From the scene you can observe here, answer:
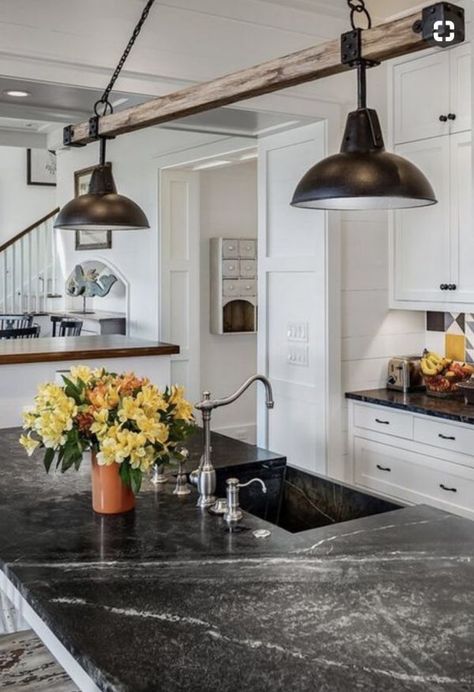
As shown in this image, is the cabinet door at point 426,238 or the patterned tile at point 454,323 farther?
the patterned tile at point 454,323

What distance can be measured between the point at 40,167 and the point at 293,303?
23.3ft

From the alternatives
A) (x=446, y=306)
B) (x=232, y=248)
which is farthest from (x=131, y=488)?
(x=232, y=248)

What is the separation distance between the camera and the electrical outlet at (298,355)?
13.2ft

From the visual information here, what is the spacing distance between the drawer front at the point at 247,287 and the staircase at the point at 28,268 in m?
3.34

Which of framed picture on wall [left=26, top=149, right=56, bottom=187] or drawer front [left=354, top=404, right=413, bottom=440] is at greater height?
framed picture on wall [left=26, top=149, right=56, bottom=187]

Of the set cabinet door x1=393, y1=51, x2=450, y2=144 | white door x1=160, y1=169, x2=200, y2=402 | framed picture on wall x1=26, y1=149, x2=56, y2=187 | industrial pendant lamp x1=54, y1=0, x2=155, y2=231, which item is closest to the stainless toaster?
cabinet door x1=393, y1=51, x2=450, y2=144

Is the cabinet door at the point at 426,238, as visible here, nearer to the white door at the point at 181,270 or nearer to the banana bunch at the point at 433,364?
the banana bunch at the point at 433,364

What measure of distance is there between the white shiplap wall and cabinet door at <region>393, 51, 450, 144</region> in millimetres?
467

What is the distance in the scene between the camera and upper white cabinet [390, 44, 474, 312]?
3605 millimetres

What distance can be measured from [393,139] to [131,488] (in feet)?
8.89

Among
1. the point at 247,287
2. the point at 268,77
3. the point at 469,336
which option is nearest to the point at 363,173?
the point at 268,77

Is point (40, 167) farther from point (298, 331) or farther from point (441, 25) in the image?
point (441, 25)

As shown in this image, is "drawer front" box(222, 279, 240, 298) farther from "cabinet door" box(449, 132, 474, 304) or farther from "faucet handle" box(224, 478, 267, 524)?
"faucet handle" box(224, 478, 267, 524)

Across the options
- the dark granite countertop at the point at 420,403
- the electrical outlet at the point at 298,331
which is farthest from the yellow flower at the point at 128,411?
the electrical outlet at the point at 298,331
